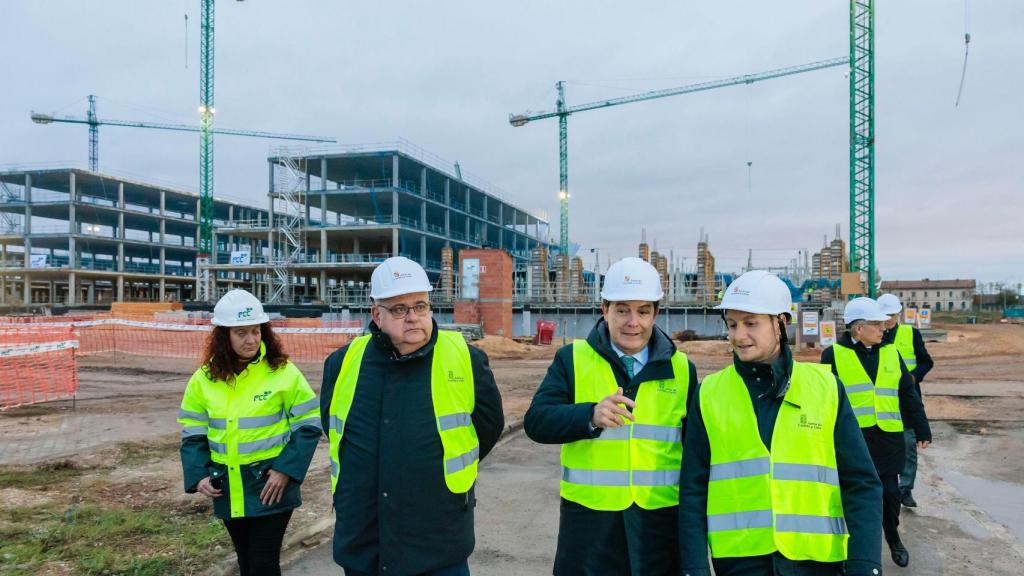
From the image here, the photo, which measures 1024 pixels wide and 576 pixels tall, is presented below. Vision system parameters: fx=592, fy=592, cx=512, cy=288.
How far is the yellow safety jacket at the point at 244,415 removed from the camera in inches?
121

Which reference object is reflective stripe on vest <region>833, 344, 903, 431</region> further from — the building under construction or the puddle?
the building under construction

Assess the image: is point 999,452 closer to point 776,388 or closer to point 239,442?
point 776,388

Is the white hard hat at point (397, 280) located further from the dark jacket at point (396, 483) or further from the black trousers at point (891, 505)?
the black trousers at point (891, 505)

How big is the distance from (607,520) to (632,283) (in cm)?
103

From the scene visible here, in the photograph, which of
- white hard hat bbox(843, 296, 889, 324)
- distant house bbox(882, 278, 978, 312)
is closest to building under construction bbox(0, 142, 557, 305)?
white hard hat bbox(843, 296, 889, 324)

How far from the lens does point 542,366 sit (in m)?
19.8

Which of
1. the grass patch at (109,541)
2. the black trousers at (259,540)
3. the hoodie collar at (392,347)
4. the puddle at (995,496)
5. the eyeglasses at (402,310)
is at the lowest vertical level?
the puddle at (995,496)

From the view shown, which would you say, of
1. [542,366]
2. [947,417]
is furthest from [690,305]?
[947,417]

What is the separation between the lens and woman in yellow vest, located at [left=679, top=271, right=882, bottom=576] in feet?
7.23

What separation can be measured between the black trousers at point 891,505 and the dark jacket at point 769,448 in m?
2.49

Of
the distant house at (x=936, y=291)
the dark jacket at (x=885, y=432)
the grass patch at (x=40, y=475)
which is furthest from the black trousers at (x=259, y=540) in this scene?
the distant house at (x=936, y=291)

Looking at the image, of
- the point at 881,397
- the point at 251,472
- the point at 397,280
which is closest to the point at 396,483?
the point at 397,280

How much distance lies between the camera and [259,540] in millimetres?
3082

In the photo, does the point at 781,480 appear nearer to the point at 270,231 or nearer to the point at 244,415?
the point at 244,415
